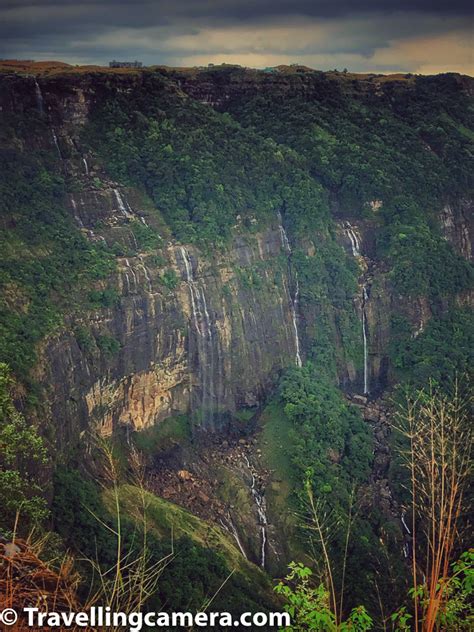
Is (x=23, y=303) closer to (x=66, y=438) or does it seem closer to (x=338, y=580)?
(x=66, y=438)

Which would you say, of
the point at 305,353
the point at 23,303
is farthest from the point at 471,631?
the point at 305,353

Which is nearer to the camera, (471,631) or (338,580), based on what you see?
(471,631)

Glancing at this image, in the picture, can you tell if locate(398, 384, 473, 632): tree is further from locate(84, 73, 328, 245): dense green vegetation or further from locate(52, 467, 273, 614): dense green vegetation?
locate(84, 73, 328, 245): dense green vegetation

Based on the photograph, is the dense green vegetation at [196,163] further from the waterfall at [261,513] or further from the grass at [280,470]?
the waterfall at [261,513]

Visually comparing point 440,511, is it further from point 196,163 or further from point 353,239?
point 353,239

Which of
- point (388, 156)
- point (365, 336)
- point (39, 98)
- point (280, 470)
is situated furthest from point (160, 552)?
point (388, 156)

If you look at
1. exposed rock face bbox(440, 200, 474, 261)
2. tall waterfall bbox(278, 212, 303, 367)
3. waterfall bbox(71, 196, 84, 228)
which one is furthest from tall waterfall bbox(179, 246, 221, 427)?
exposed rock face bbox(440, 200, 474, 261)
